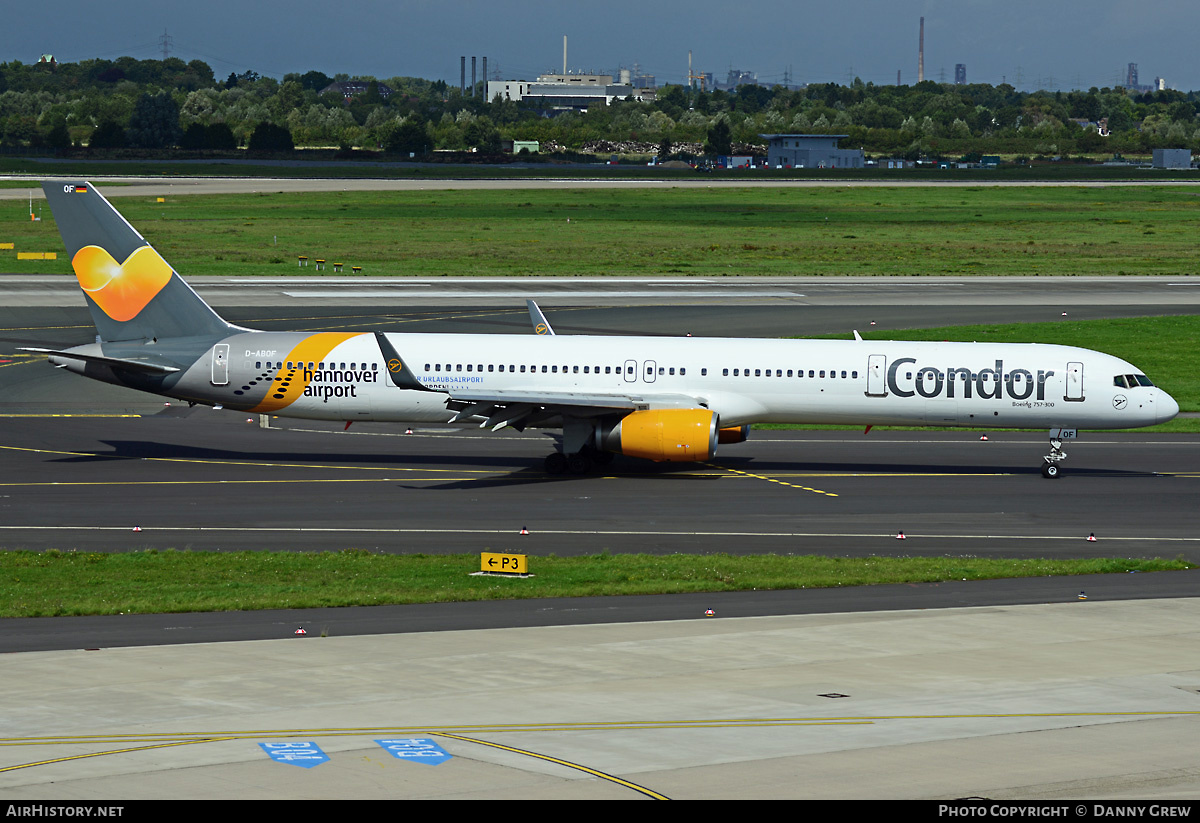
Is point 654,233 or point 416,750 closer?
point 416,750

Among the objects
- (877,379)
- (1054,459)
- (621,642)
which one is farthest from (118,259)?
(1054,459)

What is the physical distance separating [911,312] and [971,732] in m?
61.7

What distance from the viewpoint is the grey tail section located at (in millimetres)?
44844

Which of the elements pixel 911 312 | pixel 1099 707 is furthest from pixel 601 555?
pixel 911 312

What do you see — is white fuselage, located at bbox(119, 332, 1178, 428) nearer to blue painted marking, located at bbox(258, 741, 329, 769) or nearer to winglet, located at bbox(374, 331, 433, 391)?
winglet, located at bbox(374, 331, 433, 391)

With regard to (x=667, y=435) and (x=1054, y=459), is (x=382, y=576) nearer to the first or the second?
(x=667, y=435)

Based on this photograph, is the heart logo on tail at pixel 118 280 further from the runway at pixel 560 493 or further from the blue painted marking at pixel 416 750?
the blue painted marking at pixel 416 750

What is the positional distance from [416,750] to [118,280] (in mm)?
30368

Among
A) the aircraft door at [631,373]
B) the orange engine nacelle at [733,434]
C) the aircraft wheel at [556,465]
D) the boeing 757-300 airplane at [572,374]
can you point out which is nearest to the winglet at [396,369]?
the boeing 757-300 airplane at [572,374]

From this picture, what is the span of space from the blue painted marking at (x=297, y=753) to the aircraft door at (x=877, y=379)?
91.0ft

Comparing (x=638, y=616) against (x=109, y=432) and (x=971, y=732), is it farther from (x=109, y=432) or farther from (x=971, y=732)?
(x=109, y=432)

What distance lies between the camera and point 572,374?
44.2 meters

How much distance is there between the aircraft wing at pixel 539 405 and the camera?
41.7 m
